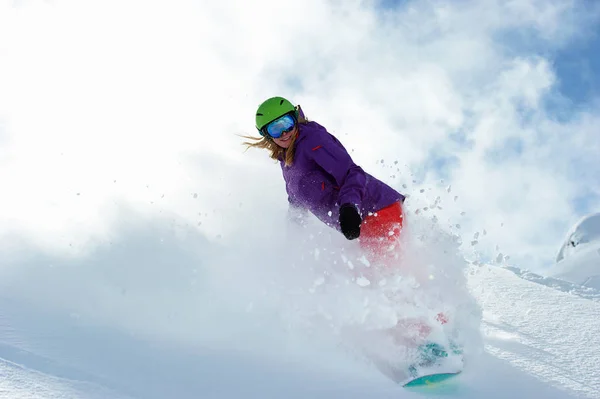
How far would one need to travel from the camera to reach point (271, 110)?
366cm

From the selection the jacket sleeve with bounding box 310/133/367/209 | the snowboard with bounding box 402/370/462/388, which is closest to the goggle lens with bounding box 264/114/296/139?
the jacket sleeve with bounding box 310/133/367/209

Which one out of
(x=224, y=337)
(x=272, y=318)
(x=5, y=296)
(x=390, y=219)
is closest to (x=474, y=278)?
(x=390, y=219)

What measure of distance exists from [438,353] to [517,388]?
504 millimetres

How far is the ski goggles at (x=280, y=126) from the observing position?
144 inches

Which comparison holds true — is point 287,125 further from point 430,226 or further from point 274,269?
point 430,226

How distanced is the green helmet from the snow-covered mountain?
9417mm

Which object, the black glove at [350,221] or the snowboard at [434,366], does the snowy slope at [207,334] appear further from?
the black glove at [350,221]

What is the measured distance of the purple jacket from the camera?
3551 millimetres

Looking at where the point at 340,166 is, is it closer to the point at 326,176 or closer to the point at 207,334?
the point at 326,176

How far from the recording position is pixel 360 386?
2.67 metres

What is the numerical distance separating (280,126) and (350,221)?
3.15 feet

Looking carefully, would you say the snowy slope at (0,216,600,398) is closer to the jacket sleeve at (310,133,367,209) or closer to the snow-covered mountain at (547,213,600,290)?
Answer: the jacket sleeve at (310,133,367,209)

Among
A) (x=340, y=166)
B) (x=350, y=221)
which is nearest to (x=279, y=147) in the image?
(x=340, y=166)

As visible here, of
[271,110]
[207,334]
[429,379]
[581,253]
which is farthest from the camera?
[581,253]
